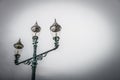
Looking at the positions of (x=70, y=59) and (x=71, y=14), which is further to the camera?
(x=70, y=59)

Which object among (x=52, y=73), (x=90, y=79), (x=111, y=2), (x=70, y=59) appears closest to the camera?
(x=111, y=2)

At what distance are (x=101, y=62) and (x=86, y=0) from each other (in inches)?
120

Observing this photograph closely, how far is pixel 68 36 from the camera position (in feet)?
22.7

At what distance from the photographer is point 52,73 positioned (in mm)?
8312

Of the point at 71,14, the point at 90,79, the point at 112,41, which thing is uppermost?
the point at 71,14

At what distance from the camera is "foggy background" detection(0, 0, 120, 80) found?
630 centimetres

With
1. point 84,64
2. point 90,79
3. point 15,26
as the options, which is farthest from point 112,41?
point 15,26

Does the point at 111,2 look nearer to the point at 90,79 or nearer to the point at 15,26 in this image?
the point at 15,26

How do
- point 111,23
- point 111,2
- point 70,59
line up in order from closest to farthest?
point 111,2 → point 111,23 → point 70,59

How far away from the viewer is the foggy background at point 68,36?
6301 mm

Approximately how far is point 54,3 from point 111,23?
2030 millimetres

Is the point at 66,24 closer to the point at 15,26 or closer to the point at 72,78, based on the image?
the point at 15,26

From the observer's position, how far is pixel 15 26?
6.73 meters

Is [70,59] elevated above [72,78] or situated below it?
above
